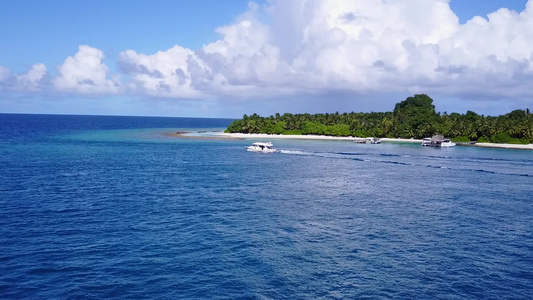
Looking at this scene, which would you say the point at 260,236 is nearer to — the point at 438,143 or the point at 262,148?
the point at 262,148

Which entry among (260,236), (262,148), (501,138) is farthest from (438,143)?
(260,236)

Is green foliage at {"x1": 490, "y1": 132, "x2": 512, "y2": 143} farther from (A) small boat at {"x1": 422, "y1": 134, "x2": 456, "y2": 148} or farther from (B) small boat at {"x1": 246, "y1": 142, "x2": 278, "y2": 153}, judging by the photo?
(B) small boat at {"x1": 246, "y1": 142, "x2": 278, "y2": 153}

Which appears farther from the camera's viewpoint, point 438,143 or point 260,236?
point 438,143

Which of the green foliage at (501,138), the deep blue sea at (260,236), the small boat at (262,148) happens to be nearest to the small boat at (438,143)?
the green foliage at (501,138)

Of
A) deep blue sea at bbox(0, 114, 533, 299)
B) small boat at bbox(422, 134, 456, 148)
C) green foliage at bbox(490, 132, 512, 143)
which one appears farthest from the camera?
green foliage at bbox(490, 132, 512, 143)

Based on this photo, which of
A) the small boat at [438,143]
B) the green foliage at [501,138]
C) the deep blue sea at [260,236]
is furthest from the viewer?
the green foliage at [501,138]

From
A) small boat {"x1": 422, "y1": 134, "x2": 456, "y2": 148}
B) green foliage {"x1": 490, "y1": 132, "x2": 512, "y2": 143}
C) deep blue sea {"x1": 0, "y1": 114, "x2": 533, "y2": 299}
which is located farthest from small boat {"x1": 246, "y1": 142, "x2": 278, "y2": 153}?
green foliage {"x1": 490, "y1": 132, "x2": 512, "y2": 143}

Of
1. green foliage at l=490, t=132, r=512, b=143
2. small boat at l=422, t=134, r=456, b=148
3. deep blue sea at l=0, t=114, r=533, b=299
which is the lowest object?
deep blue sea at l=0, t=114, r=533, b=299

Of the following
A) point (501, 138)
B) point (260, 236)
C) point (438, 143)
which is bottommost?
point (260, 236)

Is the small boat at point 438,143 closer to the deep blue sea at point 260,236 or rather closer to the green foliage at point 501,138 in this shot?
the green foliage at point 501,138

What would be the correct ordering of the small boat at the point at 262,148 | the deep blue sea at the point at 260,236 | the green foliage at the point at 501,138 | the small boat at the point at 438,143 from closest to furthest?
the deep blue sea at the point at 260,236, the small boat at the point at 262,148, the small boat at the point at 438,143, the green foliage at the point at 501,138
